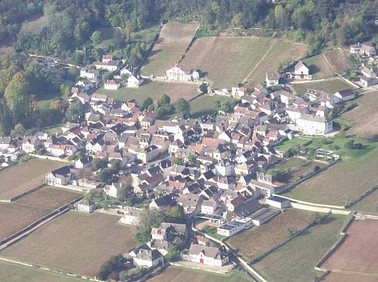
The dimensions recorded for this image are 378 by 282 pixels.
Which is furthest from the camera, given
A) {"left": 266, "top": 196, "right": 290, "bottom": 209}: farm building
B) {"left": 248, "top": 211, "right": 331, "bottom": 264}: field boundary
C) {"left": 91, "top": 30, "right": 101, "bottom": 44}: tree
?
{"left": 91, "top": 30, "right": 101, "bottom": 44}: tree

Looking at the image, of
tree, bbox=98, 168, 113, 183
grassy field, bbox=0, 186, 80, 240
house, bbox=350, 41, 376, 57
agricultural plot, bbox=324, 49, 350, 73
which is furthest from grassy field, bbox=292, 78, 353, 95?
grassy field, bbox=0, 186, 80, 240

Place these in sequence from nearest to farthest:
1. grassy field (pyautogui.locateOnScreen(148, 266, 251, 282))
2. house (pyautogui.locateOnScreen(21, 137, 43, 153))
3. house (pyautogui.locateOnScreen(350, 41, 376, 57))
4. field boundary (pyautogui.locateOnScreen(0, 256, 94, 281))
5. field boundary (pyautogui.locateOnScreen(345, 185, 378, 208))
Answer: grassy field (pyautogui.locateOnScreen(148, 266, 251, 282)), field boundary (pyautogui.locateOnScreen(0, 256, 94, 281)), field boundary (pyautogui.locateOnScreen(345, 185, 378, 208)), house (pyautogui.locateOnScreen(21, 137, 43, 153)), house (pyautogui.locateOnScreen(350, 41, 376, 57))

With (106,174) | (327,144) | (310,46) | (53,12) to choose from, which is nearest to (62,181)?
(106,174)

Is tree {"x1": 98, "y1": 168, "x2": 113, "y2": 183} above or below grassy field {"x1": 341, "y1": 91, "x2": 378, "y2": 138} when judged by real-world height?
below

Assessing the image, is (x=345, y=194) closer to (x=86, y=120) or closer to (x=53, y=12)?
(x=86, y=120)

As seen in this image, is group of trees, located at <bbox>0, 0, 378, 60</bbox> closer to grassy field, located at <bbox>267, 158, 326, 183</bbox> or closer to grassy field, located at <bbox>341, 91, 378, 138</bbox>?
grassy field, located at <bbox>341, 91, 378, 138</bbox>

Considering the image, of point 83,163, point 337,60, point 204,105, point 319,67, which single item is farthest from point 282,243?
point 337,60
